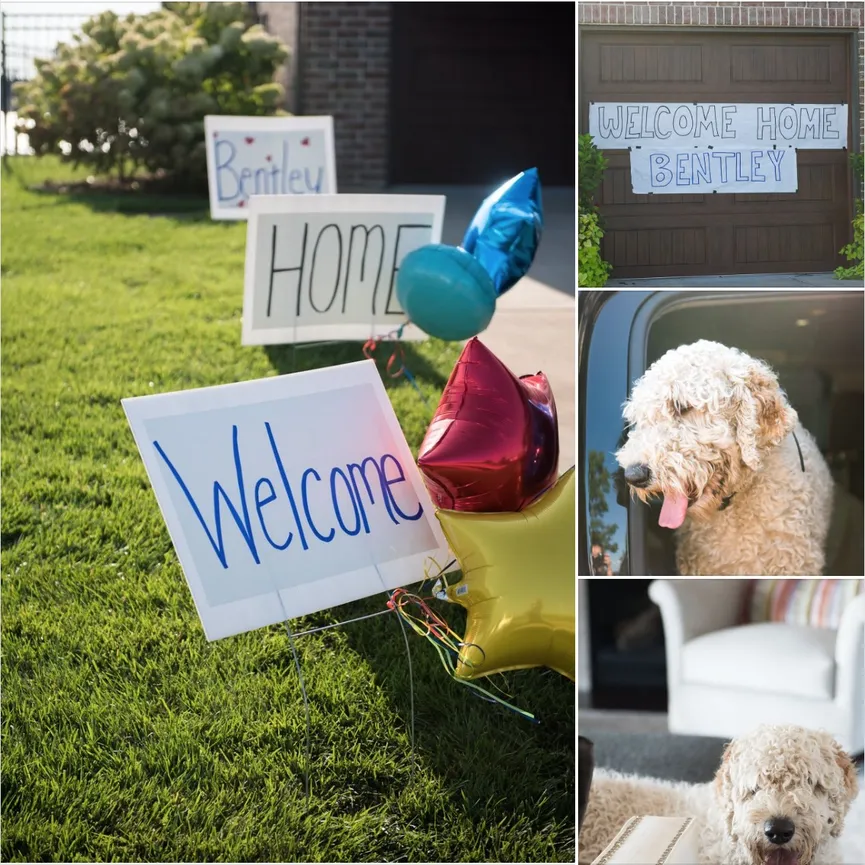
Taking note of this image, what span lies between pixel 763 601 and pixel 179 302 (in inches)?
159

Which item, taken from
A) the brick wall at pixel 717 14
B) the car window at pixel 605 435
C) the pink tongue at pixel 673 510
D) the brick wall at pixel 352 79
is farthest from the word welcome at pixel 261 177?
the brick wall at pixel 352 79

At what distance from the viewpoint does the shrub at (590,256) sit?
1.76 m

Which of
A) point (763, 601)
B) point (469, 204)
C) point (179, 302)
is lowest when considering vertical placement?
point (763, 601)

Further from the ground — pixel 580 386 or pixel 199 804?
pixel 580 386

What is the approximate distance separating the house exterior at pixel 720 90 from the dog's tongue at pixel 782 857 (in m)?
1.06

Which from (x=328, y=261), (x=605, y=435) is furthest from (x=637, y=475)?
(x=328, y=261)

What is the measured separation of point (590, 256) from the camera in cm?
177

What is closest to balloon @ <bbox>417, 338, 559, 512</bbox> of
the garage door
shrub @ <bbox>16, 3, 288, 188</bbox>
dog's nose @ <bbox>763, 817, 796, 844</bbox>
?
dog's nose @ <bbox>763, 817, 796, 844</bbox>

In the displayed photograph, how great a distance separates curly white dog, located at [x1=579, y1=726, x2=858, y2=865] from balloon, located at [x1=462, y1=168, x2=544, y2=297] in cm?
196

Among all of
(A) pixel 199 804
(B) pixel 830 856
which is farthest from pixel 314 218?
(B) pixel 830 856

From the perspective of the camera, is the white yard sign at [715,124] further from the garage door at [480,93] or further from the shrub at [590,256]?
the garage door at [480,93]

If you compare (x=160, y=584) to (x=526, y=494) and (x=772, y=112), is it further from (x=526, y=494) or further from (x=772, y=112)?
(x=772, y=112)

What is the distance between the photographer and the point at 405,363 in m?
4.24

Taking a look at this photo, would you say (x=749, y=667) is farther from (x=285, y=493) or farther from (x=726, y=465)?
(x=285, y=493)
